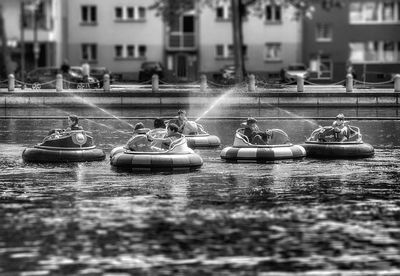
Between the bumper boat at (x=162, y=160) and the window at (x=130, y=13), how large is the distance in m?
81.3

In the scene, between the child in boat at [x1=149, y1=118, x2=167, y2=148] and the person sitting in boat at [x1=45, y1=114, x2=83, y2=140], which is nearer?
the child in boat at [x1=149, y1=118, x2=167, y2=148]

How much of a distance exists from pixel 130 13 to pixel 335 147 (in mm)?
78577

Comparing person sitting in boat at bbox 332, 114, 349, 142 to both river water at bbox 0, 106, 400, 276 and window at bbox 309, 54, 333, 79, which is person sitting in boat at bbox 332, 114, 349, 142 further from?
window at bbox 309, 54, 333, 79

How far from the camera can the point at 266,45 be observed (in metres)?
118

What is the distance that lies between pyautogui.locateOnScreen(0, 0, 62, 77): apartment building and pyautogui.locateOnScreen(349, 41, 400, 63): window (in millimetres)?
25562

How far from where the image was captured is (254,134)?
41094 millimetres

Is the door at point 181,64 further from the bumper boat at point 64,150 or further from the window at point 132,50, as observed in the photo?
the bumper boat at point 64,150

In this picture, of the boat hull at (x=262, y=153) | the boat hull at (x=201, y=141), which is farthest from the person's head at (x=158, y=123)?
the boat hull at (x=201, y=141)

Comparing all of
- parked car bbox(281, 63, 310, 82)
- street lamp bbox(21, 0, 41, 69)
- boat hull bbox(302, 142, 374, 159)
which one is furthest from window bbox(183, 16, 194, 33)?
boat hull bbox(302, 142, 374, 159)

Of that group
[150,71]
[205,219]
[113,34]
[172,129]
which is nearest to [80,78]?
[150,71]

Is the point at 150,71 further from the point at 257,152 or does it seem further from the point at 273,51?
the point at 257,152

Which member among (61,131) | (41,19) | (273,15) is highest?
(273,15)

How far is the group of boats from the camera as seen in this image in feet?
121

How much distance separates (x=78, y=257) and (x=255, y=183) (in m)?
12.3
